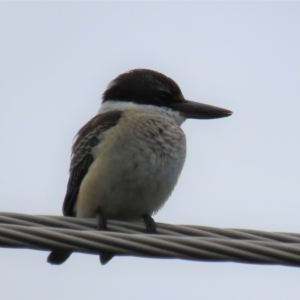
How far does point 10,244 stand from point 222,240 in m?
0.78

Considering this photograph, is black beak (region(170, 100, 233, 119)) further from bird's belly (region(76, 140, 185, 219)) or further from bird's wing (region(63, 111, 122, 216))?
bird's belly (region(76, 140, 185, 219))

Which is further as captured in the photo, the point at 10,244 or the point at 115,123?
the point at 115,123

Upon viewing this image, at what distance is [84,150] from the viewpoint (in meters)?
4.84

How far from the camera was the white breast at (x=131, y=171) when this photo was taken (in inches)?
177

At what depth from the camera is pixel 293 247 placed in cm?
278

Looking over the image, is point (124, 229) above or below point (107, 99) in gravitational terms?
below

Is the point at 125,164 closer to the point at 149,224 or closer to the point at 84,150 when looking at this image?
the point at 84,150

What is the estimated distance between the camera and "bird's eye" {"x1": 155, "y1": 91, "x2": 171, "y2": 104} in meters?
5.36

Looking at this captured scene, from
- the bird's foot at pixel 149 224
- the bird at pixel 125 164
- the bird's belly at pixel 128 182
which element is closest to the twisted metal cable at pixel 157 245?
the bird's foot at pixel 149 224

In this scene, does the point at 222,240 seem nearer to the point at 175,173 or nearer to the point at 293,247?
the point at 293,247

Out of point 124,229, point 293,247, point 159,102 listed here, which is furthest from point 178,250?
point 159,102

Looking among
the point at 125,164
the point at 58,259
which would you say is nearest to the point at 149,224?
the point at 125,164

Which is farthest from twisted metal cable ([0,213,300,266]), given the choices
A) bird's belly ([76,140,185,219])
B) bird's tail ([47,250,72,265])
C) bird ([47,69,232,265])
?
bird's tail ([47,250,72,265])

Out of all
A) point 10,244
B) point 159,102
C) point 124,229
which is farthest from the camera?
point 159,102
